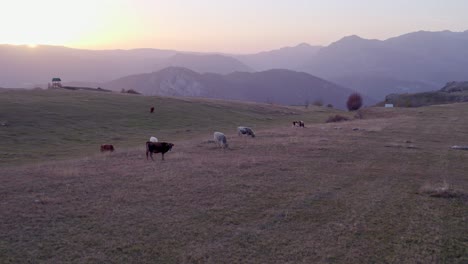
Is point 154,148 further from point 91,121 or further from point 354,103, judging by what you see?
point 354,103

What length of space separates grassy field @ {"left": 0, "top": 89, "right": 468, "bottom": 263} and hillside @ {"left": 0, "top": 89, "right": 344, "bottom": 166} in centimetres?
1241

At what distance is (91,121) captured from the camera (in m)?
48.3

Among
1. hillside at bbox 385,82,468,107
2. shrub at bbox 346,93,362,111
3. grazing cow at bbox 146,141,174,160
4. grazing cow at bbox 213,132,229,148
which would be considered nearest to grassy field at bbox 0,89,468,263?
grazing cow at bbox 146,141,174,160

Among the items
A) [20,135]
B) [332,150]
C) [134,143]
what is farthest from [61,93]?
[332,150]

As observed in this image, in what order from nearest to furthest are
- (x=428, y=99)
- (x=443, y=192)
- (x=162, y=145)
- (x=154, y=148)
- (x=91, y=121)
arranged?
1. (x=443, y=192)
2. (x=154, y=148)
3. (x=162, y=145)
4. (x=91, y=121)
5. (x=428, y=99)

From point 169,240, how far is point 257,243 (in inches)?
78.4

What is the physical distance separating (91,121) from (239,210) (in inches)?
1543

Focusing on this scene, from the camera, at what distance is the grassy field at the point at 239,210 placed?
31.2 ft

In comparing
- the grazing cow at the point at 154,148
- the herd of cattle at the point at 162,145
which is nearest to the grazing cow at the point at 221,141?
the herd of cattle at the point at 162,145

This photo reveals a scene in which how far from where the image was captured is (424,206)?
1315 centimetres

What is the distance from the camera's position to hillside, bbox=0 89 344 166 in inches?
1313

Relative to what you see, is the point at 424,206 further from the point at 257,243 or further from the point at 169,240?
the point at 169,240

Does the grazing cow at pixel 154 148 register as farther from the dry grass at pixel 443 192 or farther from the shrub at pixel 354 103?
the shrub at pixel 354 103

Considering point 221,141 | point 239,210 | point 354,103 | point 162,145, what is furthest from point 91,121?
point 354,103
